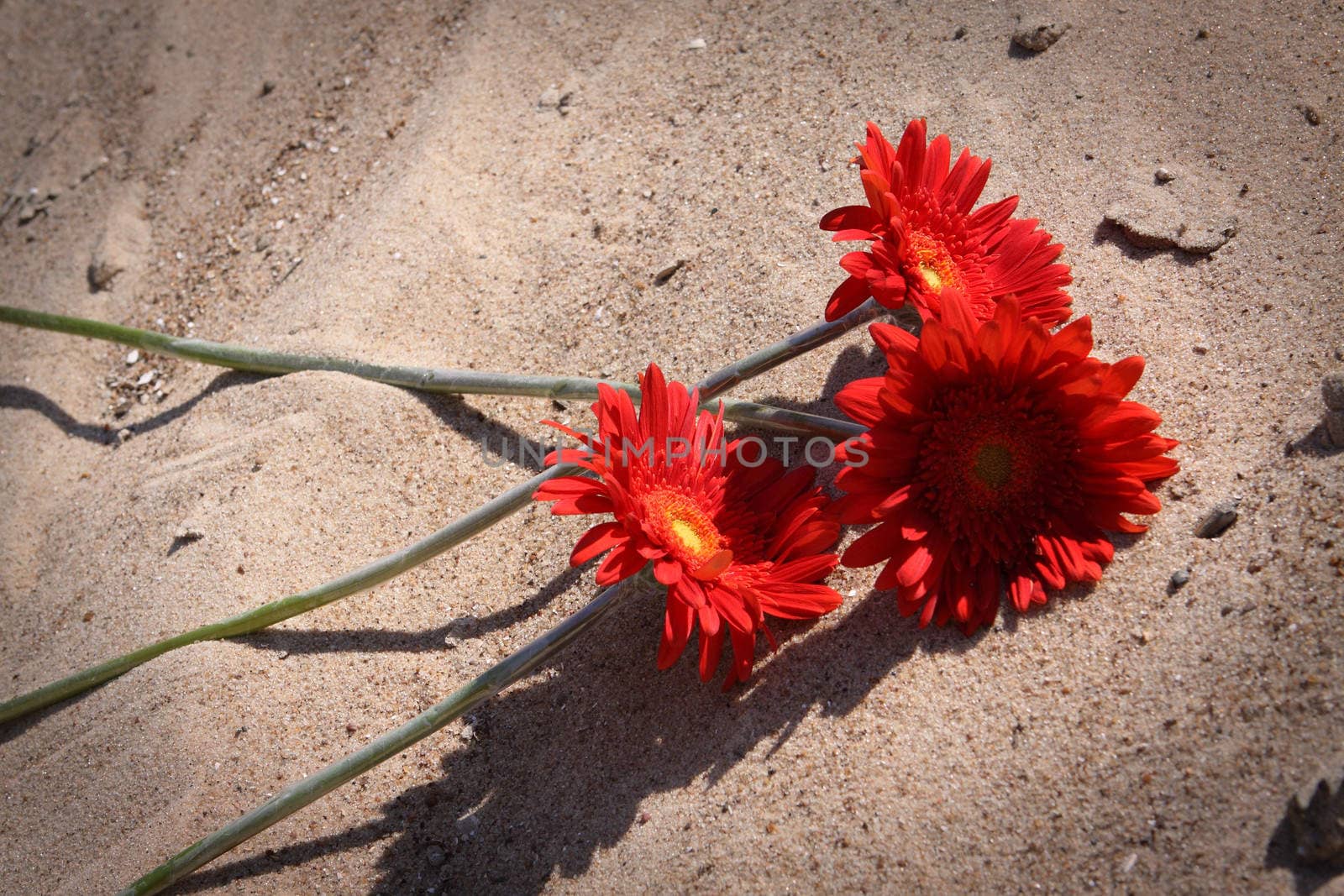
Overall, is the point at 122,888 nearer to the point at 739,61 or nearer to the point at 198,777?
the point at 198,777

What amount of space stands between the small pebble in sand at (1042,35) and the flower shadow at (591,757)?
1.27m

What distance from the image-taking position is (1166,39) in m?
1.96

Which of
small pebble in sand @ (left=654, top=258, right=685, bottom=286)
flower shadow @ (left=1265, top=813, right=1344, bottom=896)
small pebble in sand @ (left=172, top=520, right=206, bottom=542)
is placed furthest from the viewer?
small pebble in sand @ (left=654, top=258, right=685, bottom=286)

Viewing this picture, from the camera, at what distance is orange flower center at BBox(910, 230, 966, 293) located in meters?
1.49

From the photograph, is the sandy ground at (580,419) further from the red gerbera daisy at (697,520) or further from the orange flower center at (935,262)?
the orange flower center at (935,262)

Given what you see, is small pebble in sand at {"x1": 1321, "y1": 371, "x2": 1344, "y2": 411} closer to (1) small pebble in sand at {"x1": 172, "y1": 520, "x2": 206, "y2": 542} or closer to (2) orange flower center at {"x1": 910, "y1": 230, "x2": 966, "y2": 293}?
(2) orange flower center at {"x1": 910, "y1": 230, "x2": 966, "y2": 293}

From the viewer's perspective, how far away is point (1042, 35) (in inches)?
79.7

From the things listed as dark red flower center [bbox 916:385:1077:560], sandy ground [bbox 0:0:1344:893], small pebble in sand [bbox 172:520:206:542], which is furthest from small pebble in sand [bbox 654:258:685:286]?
small pebble in sand [bbox 172:520:206:542]

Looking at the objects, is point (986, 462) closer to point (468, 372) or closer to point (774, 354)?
point (774, 354)

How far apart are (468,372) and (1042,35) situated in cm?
138

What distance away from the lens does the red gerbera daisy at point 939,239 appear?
144 cm

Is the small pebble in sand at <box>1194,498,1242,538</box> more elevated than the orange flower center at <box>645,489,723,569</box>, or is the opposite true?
the orange flower center at <box>645,489,723,569</box>

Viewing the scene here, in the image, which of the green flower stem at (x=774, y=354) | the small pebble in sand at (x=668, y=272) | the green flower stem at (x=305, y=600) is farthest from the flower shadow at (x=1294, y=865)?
the small pebble in sand at (x=668, y=272)

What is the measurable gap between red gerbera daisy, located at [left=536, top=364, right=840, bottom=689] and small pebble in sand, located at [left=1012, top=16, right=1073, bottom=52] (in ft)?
3.74
